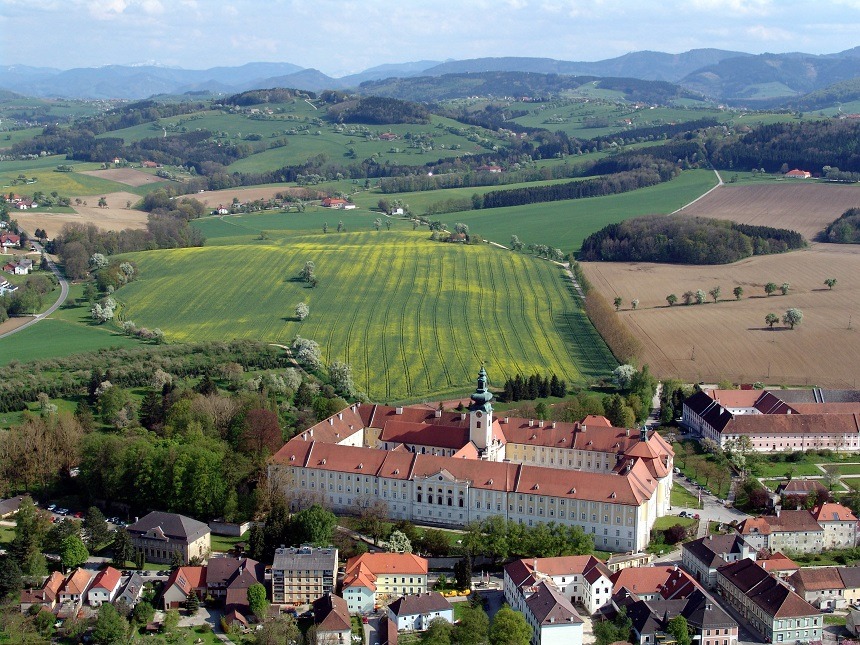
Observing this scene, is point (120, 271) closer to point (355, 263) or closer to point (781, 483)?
point (355, 263)

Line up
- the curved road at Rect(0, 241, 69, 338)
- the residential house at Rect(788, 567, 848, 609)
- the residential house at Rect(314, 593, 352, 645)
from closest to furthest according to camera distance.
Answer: the residential house at Rect(314, 593, 352, 645), the residential house at Rect(788, 567, 848, 609), the curved road at Rect(0, 241, 69, 338)

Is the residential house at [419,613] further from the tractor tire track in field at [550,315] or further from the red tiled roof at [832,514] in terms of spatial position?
the tractor tire track in field at [550,315]

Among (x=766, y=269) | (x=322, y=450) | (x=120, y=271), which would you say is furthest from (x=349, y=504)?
(x=766, y=269)

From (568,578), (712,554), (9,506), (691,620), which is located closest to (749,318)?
(712,554)

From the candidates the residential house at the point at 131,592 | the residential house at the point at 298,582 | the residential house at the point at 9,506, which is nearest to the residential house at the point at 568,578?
the residential house at the point at 298,582

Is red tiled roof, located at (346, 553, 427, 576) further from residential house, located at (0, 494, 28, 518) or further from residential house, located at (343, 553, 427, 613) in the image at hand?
residential house, located at (0, 494, 28, 518)

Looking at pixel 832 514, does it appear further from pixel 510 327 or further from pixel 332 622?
Result: pixel 510 327

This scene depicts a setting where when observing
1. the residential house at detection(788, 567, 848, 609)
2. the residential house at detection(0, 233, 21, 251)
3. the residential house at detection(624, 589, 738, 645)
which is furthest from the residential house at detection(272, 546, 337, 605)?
the residential house at detection(0, 233, 21, 251)
